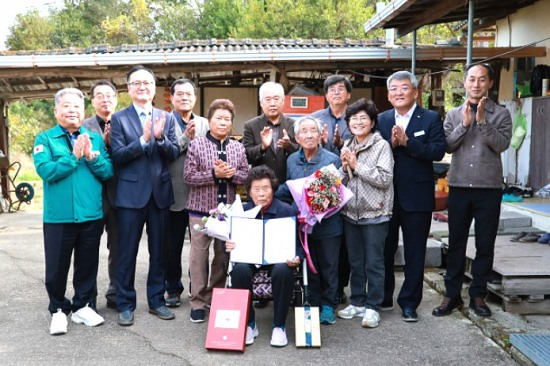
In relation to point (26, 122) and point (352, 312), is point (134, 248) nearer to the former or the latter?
point (352, 312)

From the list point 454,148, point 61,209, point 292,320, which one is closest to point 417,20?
point 454,148

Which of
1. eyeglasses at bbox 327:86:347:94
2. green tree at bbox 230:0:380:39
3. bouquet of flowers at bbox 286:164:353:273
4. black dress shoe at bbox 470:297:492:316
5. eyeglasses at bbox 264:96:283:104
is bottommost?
black dress shoe at bbox 470:297:492:316

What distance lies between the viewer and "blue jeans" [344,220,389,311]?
14.7 feet

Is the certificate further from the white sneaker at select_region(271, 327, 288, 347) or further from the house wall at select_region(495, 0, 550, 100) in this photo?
the house wall at select_region(495, 0, 550, 100)

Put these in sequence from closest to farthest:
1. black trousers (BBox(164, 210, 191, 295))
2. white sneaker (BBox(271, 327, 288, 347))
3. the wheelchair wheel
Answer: white sneaker (BBox(271, 327, 288, 347)) → black trousers (BBox(164, 210, 191, 295)) → the wheelchair wheel

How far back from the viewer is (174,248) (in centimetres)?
502

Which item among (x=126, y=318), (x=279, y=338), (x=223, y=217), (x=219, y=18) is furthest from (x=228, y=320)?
(x=219, y=18)

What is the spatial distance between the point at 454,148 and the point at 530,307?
4.85 ft

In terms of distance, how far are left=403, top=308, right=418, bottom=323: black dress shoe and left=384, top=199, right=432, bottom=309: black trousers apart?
0.12 feet

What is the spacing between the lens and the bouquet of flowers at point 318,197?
4.20m

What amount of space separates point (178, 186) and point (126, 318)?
3.92ft

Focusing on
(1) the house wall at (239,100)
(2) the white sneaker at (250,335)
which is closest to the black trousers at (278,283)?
(2) the white sneaker at (250,335)

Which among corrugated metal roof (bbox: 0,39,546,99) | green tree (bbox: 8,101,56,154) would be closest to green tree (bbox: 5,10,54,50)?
green tree (bbox: 8,101,56,154)

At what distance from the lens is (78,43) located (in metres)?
32.4
